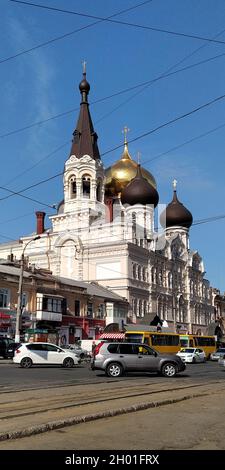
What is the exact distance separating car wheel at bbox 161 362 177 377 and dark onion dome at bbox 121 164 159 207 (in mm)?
52692

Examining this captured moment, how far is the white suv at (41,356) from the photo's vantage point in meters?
27.8

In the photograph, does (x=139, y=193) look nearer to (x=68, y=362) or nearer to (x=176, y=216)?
(x=176, y=216)

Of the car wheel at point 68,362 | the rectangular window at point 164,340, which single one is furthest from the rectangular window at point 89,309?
the car wheel at point 68,362

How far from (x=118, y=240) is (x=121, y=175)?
18.0 metres

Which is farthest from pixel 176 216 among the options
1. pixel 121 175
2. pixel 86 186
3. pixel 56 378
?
pixel 56 378

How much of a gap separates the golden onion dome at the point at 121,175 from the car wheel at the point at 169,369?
58.0 metres

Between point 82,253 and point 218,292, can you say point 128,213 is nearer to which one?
point 82,253

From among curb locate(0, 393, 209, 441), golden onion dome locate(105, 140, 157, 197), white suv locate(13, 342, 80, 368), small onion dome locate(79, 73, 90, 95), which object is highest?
small onion dome locate(79, 73, 90, 95)

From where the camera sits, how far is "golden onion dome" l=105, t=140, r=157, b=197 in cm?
7931

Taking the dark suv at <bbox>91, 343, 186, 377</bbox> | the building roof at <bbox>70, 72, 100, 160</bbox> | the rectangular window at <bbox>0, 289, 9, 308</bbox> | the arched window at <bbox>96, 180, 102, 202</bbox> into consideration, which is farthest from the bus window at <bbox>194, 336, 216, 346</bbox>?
the building roof at <bbox>70, 72, 100, 160</bbox>

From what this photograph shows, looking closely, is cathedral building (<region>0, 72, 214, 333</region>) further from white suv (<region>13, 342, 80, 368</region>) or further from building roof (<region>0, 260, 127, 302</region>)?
white suv (<region>13, 342, 80, 368</region>)

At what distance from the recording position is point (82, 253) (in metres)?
67.2

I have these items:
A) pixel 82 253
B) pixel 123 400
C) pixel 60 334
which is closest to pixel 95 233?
pixel 82 253

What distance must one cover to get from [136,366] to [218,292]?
79.1m
